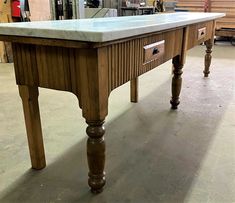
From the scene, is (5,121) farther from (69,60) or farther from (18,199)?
(69,60)

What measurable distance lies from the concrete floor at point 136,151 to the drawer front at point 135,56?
1.68ft

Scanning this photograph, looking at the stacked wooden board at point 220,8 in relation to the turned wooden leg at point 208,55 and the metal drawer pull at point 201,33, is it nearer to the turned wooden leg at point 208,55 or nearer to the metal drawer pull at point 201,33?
the turned wooden leg at point 208,55

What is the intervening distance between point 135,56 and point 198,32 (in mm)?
1140

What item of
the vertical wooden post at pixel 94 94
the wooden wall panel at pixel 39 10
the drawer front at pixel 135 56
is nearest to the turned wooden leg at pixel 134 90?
the drawer front at pixel 135 56

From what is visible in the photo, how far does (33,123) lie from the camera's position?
1.22m

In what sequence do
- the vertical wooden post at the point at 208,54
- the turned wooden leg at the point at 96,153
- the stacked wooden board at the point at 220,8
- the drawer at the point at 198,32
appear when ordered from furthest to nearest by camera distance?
the stacked wooden board at the point at 220,8 < the vertical wooden post at the point at 208,54 < the drawer at the point at 198,32 < the turned wooden leg at the point at 96,153

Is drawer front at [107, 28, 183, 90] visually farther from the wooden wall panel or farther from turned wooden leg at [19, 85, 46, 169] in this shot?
the wooden wall panel

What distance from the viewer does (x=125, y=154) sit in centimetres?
147

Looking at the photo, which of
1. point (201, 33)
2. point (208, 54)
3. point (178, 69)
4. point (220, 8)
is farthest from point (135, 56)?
point (220, 8)

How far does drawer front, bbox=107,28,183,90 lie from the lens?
950 millimetres

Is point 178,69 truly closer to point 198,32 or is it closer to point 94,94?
point 198,32

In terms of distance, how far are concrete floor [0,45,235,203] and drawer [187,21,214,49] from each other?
0.53m

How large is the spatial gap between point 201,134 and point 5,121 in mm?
1344

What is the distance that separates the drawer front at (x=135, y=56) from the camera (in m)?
0.95
